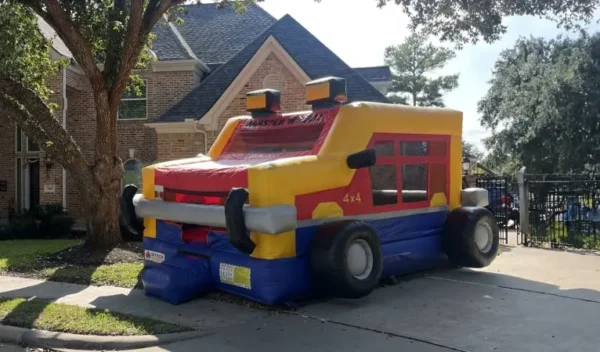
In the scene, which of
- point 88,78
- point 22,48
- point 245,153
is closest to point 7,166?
point 22,48

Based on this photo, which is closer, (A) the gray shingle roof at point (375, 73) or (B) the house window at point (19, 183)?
(B) the house window at point (19, 183)

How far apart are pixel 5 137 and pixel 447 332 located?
758 inches

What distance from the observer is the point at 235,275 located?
6758 millimetres

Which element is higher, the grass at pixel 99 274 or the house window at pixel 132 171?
the house window at pixel 132 171

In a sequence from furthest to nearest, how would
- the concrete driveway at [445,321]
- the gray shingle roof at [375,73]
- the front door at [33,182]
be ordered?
the gray shingle roof at [375,73]
the front door at [33,182]
the concrete driveway at [445,321]

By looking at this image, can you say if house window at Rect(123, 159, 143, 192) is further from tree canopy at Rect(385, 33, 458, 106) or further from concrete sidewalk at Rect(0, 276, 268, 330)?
tree canopy at Rect(385, 33, 458, 106)

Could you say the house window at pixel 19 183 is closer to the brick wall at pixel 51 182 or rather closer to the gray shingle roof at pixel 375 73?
the brick wall at pixel 51 182

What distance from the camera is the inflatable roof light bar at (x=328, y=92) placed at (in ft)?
24.3

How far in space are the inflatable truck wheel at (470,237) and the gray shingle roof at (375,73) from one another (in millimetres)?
15793

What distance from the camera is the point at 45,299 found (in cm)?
743

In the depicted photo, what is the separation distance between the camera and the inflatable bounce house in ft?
20.9

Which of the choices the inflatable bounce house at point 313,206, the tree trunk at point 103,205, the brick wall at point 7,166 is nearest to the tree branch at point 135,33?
the tree trunk at point 103,205

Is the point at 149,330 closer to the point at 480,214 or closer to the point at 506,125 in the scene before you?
→ the point at 480,214

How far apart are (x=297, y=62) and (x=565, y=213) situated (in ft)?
28.0
